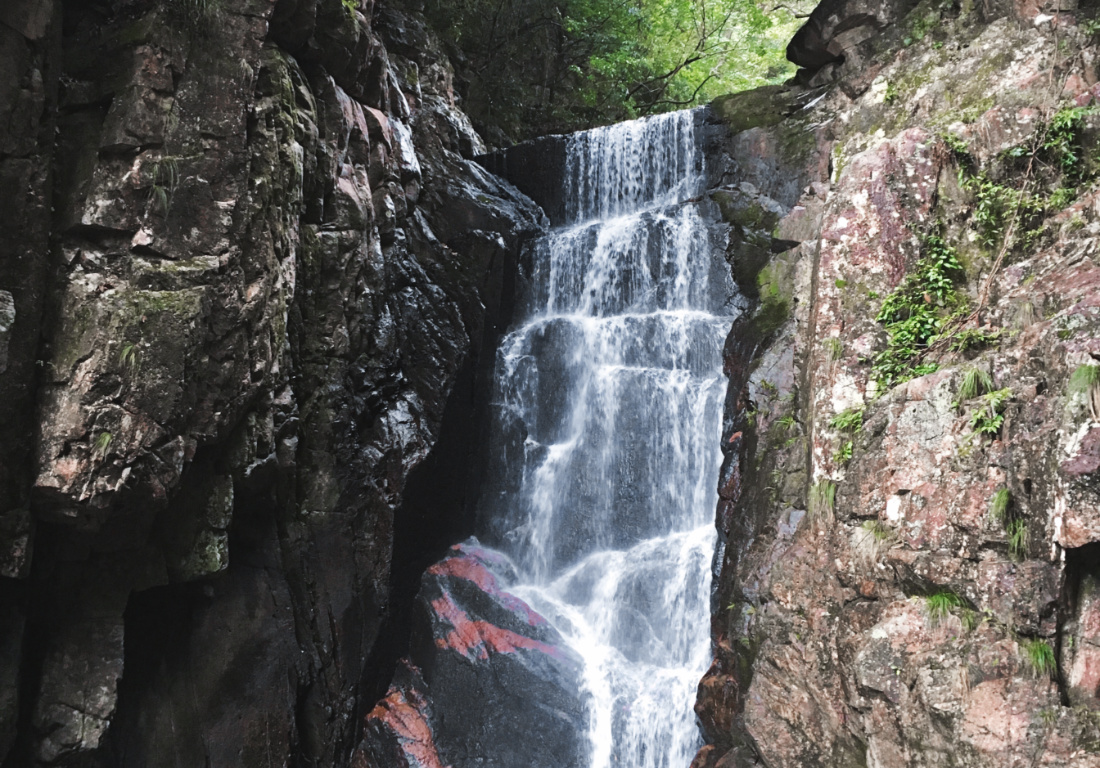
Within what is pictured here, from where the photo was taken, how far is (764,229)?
1142 centimetres

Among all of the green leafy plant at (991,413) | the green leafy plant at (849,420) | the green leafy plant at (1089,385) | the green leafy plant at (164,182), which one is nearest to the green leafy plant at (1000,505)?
the green leafy plant at (991,413)

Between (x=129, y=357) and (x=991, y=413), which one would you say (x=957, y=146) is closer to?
(x=991, y=413)

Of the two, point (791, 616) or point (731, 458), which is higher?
point (731, 458)

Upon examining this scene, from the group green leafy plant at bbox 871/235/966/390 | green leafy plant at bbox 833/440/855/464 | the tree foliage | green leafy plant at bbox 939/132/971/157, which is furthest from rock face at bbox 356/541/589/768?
the tree foliage

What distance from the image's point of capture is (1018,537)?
200 inches

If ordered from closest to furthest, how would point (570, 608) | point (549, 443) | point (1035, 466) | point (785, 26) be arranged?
point (1035, 466)
point (570, 608)
point (549, 443)
point (785, 26)

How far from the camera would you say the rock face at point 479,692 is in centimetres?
904

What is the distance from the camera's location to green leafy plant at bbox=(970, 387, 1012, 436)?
5.45 m

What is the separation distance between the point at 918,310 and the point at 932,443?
1.75 metres

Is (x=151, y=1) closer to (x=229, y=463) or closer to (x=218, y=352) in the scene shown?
(x=218, y=352)

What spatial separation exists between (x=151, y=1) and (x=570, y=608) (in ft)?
29.6

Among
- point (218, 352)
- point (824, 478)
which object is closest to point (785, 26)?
point (824, 478)

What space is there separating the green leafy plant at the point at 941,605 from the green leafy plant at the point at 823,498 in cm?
136

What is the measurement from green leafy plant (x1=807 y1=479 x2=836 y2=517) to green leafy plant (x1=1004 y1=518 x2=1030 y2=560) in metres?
1.72
